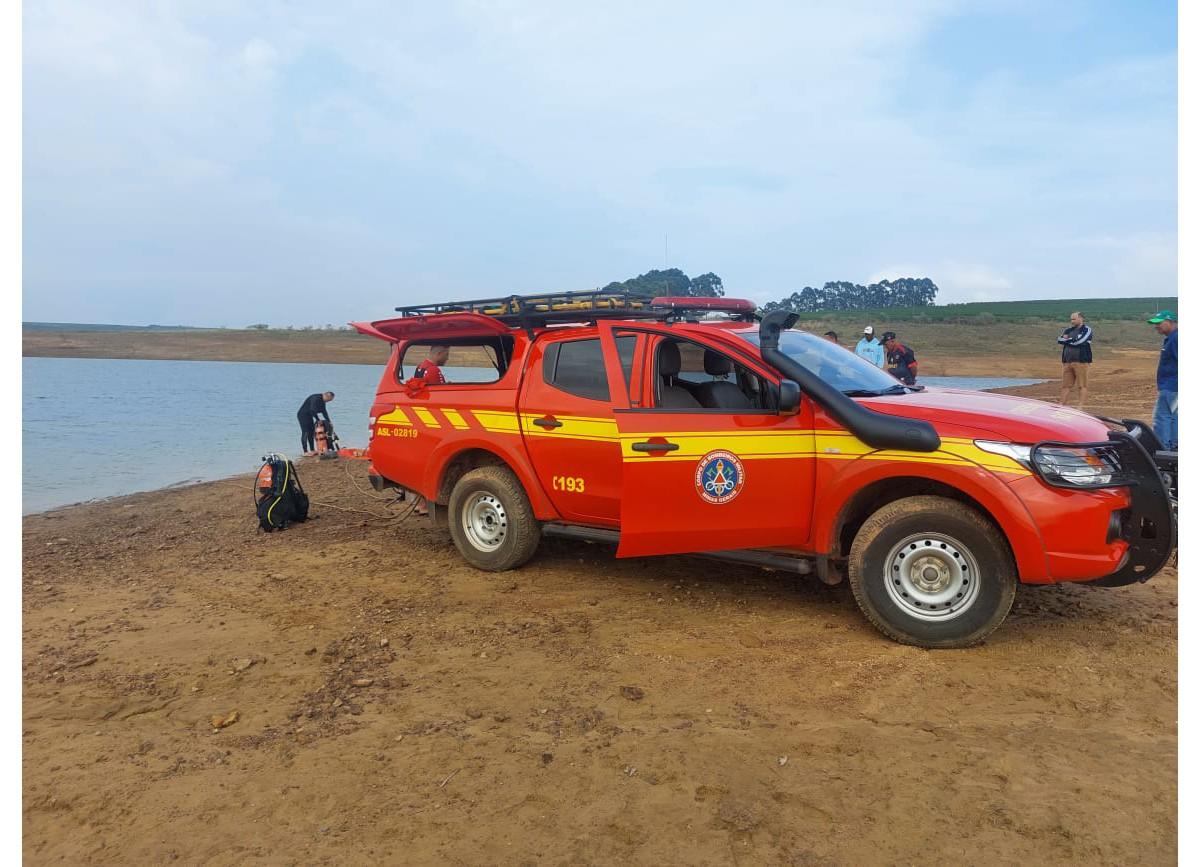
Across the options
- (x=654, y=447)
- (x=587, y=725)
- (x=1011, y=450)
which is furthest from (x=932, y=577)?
(x=587, y=725)

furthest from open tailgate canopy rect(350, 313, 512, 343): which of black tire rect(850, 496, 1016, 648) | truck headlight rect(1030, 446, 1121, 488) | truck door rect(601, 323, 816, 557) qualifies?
truck headlight rect(1030, 446, 1121, 488)

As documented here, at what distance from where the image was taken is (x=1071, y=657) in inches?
166

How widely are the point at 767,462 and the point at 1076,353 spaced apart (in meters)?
10.4

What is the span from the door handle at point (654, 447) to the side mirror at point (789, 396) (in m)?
0.73

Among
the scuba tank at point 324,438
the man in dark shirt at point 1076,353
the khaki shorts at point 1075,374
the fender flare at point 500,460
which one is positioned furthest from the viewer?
the scuba tank at point 324,438

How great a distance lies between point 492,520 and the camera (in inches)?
249

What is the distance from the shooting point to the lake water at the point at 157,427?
44.4 ft

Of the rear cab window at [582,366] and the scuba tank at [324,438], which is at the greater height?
the rear cab window at [582,366]

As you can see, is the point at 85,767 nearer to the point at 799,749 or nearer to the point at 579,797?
the point at 579,797

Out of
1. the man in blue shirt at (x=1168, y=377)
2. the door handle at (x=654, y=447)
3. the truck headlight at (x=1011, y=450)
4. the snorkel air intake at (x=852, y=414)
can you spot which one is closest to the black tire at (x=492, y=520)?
the door handle at (x=654, y=447)

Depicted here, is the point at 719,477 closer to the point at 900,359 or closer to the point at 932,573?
the point at 932,573

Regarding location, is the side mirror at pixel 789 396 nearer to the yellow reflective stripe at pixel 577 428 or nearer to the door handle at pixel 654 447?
the door handle at pixel 654 447

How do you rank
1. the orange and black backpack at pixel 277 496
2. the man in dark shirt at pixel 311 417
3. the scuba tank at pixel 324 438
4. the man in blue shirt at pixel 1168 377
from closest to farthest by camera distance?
the orange and black backpack at pixel 277 496 → the man in blue shirt at pixel 1168 377 → the man in dark shirt at pixel 311 417 → the scuba tank at pixel 324 438

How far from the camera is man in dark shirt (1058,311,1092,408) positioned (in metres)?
12.4
